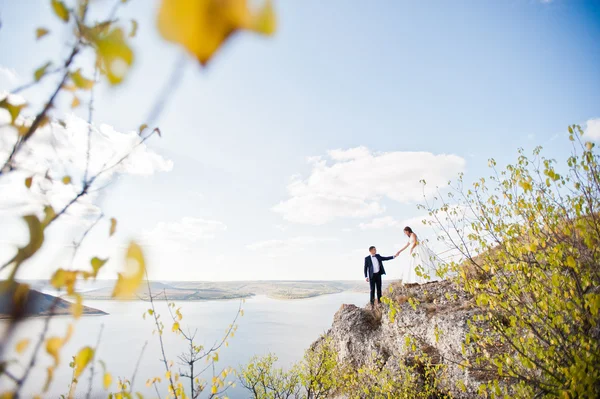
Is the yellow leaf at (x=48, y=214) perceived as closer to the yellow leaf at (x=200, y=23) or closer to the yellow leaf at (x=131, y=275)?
the yellow leaf at (x=131, y=275)

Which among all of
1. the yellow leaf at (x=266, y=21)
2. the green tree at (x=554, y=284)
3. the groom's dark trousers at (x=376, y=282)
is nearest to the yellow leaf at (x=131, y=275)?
the yellow leaf at (x=266, y=21)

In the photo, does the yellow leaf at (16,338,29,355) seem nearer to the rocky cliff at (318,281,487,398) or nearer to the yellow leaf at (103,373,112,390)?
the yellow leaf at (103,373,112,390)

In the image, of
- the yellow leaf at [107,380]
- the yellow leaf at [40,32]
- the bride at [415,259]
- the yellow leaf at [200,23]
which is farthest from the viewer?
the bride at [415,259]

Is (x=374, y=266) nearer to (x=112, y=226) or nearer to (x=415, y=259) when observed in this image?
(x=415, y=259)

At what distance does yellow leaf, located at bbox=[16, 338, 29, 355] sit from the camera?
893mm

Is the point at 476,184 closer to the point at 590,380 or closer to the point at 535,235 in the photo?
the point at 535,235

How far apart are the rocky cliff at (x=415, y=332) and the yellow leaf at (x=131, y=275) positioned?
7694 mm

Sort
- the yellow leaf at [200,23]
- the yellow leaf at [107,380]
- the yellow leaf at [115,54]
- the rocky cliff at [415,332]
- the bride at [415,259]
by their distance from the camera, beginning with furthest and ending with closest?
the bride at [415,259] → the rocky cliff at [415,332] → the yellow leaf at [107,380] → the yellow leaf at [115,54] → the yellow leaf at [200,23]

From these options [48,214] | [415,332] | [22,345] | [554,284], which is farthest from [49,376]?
[415,332]

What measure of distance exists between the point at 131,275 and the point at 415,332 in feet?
39.5

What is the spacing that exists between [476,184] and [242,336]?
84.1 metres

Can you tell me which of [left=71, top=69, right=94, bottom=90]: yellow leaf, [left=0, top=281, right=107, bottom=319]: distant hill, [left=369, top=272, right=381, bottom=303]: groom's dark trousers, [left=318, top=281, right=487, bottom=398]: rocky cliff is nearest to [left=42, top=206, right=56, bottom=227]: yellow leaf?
[left=0, top=281, right=107, bottom=319]: distant hill

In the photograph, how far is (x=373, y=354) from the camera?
12.7 meters

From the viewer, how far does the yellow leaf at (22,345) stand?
89cm
